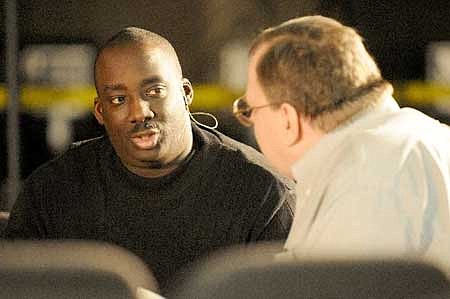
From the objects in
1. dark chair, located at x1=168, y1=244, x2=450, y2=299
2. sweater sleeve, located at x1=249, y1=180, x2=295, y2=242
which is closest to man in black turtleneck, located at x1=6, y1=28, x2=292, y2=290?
sweater sleeve, located at x1=249, y1=180, x2=295, y2=242

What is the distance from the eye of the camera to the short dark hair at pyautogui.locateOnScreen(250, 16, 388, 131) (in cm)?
303

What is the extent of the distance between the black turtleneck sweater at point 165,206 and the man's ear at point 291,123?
686 millimetres

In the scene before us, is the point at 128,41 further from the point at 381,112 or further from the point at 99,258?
the point at 99,258

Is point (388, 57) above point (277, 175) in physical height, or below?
below

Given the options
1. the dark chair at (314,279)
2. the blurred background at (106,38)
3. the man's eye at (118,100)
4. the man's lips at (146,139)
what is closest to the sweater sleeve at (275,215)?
the man's lips at (146,139)

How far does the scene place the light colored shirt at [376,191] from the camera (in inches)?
110

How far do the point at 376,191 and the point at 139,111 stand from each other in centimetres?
123

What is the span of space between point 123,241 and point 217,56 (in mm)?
3866

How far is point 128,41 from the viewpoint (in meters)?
4.06

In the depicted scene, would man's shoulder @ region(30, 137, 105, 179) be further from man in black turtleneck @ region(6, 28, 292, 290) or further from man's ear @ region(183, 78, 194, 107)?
man's ear @ region(183, 78, 194, 107)

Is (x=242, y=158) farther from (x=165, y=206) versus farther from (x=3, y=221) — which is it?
(x=3, y=221)

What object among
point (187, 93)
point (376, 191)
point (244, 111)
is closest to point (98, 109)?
point (187, 93)

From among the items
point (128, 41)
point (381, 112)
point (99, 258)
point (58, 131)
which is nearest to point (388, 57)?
point (58, 131)

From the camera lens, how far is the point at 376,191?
2820 millimetres
